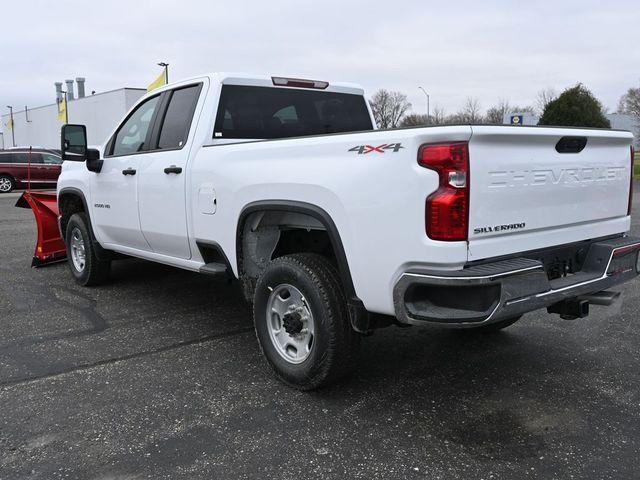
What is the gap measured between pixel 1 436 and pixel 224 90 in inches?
109

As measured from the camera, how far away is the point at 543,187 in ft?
10.2

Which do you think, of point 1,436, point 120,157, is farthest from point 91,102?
point 1,436

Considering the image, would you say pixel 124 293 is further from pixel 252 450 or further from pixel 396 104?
pixel 396 104

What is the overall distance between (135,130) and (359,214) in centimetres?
306

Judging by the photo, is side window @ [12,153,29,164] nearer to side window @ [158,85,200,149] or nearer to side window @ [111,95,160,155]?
side window @ [111,95,160,155]

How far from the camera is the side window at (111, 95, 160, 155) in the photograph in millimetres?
5098

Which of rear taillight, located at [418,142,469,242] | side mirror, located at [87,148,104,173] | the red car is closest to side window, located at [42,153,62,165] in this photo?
the red car

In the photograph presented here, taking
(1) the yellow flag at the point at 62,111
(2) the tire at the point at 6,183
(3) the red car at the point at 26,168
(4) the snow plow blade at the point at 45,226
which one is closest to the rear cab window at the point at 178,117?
(4) the snow plow blade at the point at 45,226

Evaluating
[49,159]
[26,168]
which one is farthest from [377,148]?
[26,168]

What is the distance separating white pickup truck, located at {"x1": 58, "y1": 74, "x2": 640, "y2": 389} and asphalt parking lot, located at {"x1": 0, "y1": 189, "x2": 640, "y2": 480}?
39 cm

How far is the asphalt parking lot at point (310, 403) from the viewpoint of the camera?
2.83 m

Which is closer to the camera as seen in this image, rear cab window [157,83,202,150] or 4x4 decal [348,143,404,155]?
4x4 decal [348,143,404,155]

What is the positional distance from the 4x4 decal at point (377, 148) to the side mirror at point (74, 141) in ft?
11.1

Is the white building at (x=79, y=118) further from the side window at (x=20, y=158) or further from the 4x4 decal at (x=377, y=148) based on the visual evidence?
the 4x4 decal at (x=377, y=148)
